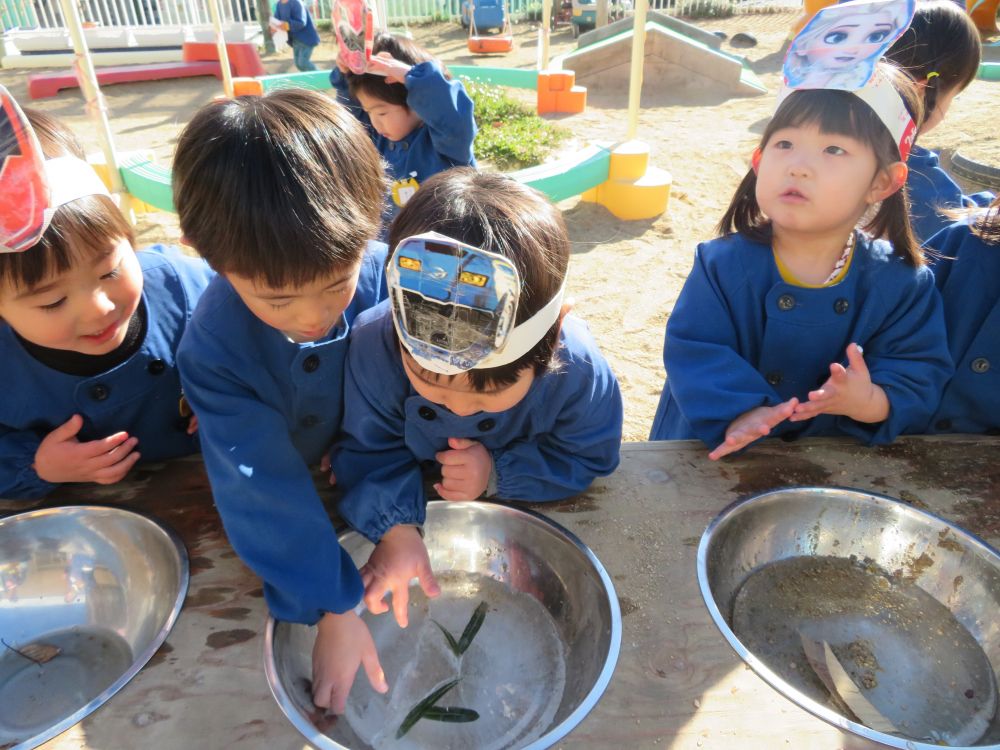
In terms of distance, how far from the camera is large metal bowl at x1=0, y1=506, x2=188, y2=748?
101 centimetres

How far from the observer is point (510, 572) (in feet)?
3.75

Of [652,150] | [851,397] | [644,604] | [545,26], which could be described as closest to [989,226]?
[851,397]

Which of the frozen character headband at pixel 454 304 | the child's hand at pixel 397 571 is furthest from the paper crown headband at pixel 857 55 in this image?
the child's hand at pixel 397 571

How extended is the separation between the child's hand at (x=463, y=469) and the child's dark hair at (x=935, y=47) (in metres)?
1.39

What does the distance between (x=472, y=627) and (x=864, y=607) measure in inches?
23.1

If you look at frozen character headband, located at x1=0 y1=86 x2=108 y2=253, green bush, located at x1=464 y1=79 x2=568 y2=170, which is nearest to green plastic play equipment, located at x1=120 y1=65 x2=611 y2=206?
green bush, located at x1=464 y1=79 x2=568 y2=170

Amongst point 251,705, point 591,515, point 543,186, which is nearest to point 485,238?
point 591,515

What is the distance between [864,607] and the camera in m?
1.09

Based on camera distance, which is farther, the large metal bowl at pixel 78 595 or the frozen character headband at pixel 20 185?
the large metal bowl at pixel 78 595

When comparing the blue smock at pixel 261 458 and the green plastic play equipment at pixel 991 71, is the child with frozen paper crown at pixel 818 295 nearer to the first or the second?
the blue smock at pixel 261 458

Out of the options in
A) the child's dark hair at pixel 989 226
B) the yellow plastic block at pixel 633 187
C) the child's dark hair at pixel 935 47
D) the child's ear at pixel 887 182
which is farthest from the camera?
the yellow plastic block at pixel 633 187

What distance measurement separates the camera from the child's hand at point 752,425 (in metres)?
1.16

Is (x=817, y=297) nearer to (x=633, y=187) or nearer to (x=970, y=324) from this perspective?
(x=970, y=324)

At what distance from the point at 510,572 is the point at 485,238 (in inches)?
22.0
